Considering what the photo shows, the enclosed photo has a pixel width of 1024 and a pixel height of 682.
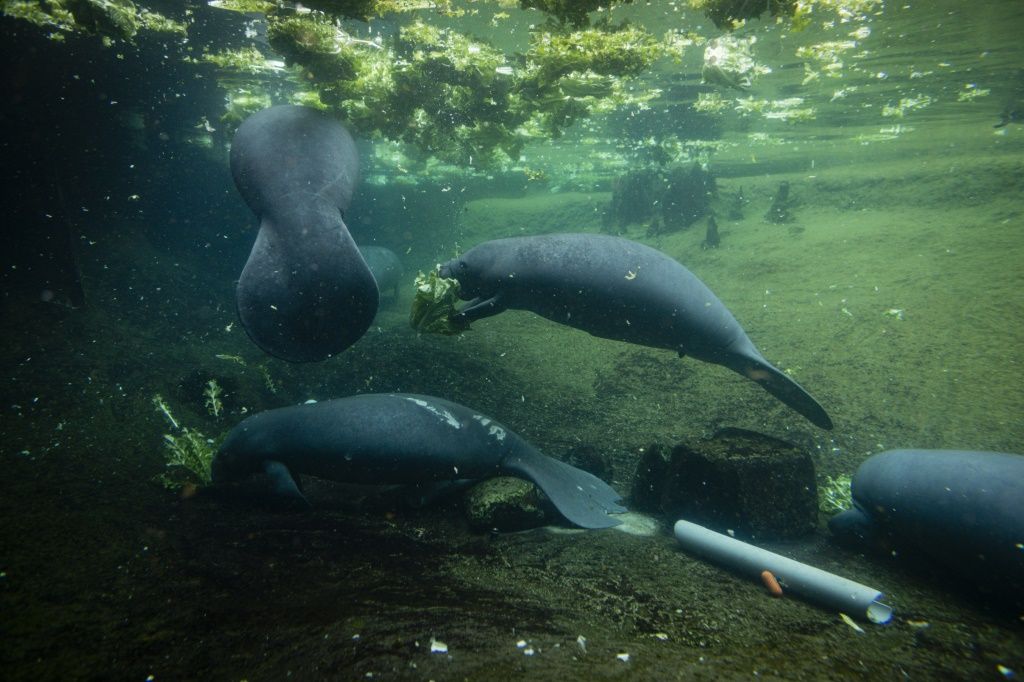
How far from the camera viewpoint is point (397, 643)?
178cm

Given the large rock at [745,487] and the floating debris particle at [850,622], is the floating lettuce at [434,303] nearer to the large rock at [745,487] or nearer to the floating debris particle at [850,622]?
the large rock at [745,487]

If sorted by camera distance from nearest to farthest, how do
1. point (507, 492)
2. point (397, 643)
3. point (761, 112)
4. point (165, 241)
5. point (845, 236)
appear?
point (397, 643) → point (507, 492) → point (165, 241) → point (845, 236) → point (761, 112)

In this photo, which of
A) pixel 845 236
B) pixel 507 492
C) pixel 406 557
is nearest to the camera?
pixel 406 557

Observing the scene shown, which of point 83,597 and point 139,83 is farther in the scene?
point 139,83

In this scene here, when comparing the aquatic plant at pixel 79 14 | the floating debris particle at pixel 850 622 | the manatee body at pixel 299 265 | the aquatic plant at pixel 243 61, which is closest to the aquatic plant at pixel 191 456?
the manatee body at pixel 299 265

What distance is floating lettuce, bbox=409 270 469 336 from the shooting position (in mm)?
5984

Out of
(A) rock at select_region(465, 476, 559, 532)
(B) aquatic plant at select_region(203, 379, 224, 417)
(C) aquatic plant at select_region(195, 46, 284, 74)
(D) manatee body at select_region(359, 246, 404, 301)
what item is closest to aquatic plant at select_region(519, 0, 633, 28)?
(A) rock at select_region(465, 476, 559, 532)

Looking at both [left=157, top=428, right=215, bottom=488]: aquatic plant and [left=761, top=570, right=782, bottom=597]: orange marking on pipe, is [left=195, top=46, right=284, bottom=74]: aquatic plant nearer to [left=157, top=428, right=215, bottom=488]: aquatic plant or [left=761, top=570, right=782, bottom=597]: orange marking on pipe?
[left=157, top=428, right=215, bottom=488]: aquatic plant

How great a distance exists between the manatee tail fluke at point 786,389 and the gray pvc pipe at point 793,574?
2633mm

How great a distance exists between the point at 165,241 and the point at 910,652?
13544 millimetres

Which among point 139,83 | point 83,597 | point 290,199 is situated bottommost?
point 83,597

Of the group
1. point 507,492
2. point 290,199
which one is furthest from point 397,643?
point 290,199

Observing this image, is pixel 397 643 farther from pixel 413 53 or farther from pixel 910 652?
pixel 413 53

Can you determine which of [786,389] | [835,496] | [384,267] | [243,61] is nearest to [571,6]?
[786,389]
